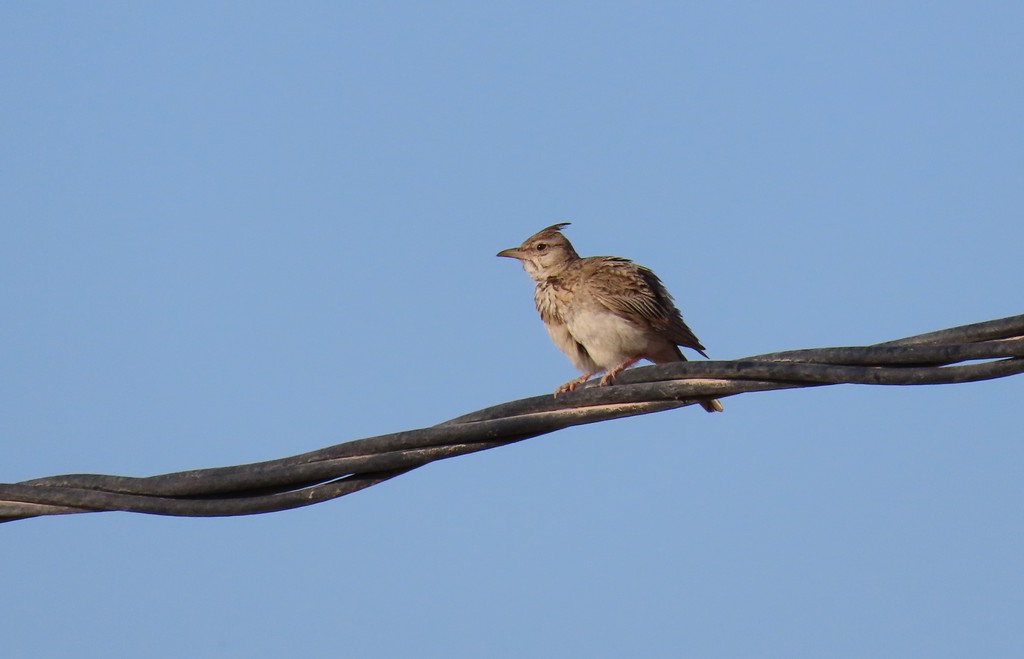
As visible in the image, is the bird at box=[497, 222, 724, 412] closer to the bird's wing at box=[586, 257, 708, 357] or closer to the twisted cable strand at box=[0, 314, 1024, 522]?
the bird's wing at box=[586, 257, 708, 357]

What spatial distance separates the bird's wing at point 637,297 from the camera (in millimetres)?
8703

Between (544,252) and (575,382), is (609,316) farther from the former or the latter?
(544,252)

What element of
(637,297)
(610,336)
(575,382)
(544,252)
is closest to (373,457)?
(575,382)

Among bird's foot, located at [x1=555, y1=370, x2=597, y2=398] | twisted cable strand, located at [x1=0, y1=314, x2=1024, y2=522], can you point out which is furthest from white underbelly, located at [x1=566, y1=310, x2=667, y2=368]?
twisted cable strand, located at [x1=0, y1=314, x2=1024, y2=522]

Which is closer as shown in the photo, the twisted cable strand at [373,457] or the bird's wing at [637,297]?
the twisted cable strand at [373,457]

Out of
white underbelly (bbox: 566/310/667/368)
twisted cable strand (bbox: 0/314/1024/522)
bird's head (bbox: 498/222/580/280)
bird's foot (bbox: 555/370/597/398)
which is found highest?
bird's head (bbox: 498/222/580/280)

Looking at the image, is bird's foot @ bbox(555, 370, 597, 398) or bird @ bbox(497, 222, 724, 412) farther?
bird @ bbox(497, 222, 724, 412)

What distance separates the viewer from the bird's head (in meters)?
9.75

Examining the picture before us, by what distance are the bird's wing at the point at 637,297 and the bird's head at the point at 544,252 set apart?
2.03ft

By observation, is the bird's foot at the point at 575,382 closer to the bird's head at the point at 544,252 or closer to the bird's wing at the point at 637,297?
the bird's wing at the point at 637,297

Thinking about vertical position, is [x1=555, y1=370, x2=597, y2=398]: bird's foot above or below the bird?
below

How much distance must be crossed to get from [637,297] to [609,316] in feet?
0.84

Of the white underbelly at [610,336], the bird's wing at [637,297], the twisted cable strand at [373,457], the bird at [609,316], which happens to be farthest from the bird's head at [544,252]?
the twisted cable strand at [373,457]

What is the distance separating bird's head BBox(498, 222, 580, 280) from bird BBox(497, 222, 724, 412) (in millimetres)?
354
